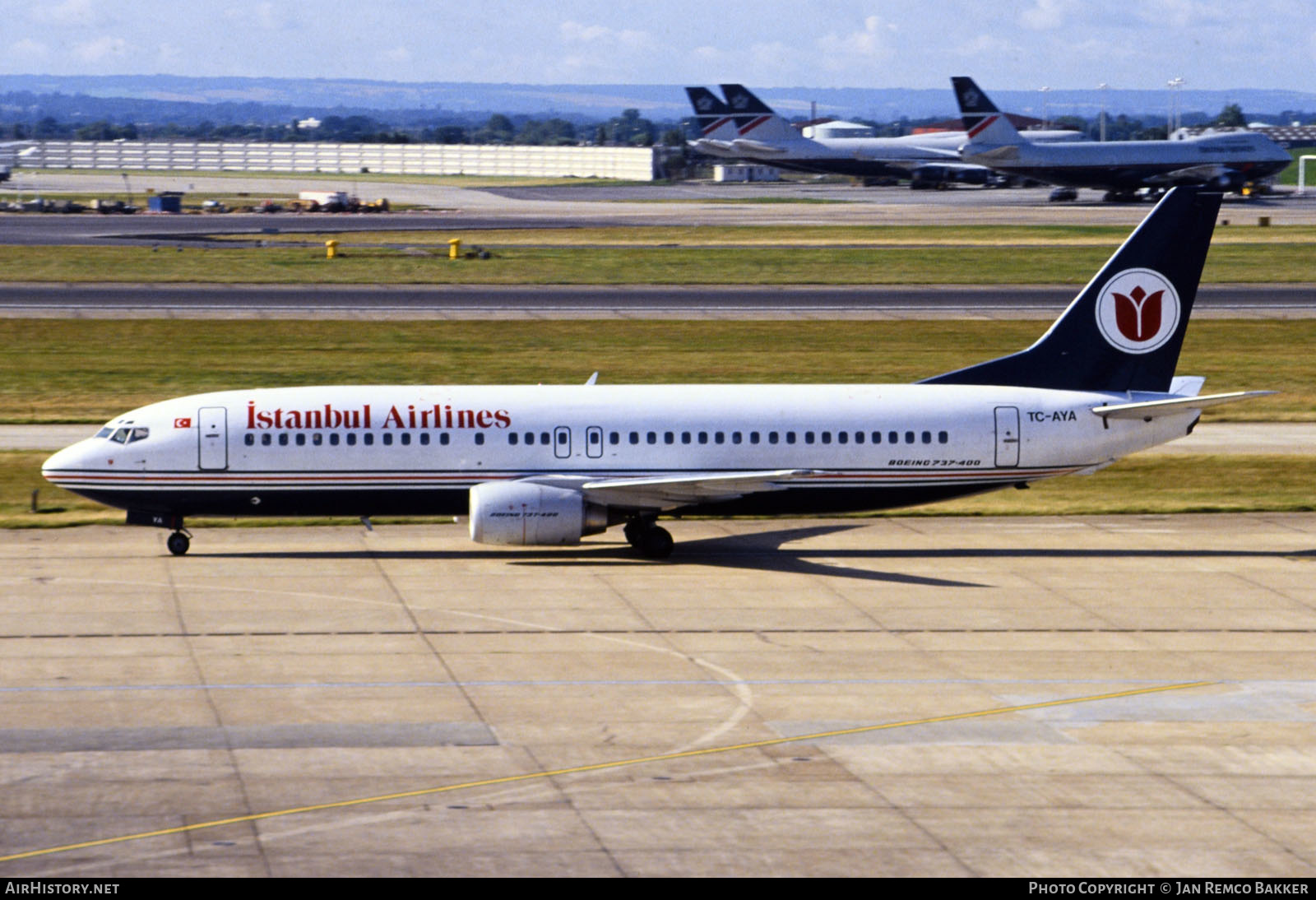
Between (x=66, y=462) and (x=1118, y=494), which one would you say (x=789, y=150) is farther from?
(x=66, y=462)

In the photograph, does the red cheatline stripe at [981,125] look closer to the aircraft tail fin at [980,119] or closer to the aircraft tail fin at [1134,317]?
the aircraft tail fin at [980,119]

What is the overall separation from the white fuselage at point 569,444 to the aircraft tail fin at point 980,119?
123m

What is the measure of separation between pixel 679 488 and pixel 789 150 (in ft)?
514

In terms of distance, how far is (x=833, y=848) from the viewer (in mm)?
18297

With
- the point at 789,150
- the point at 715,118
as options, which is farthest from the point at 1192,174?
the point at 715,118

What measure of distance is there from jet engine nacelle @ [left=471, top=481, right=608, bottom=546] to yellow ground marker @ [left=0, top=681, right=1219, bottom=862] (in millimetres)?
11799

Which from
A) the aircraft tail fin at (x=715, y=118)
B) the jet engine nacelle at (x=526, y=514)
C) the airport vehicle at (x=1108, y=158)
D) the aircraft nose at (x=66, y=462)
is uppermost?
the aircraft tail fin at (x=715, y=118)

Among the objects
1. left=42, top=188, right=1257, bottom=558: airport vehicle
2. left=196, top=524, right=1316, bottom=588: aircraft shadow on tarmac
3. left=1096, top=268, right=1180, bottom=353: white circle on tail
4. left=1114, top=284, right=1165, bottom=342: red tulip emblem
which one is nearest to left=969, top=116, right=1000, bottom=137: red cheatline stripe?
left=1096, top=268, right=1180, bottom=353: white circle on tail

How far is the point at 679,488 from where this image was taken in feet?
111

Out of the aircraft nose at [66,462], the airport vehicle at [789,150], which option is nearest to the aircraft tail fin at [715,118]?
the airport vehicle at [789,150]

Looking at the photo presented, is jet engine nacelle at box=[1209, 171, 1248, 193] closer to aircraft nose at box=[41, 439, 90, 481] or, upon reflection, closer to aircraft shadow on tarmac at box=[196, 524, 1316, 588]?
aircraft shadow on tarmac at box=[196, 524, 1316, 588]

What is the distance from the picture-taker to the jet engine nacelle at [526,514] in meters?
33.4

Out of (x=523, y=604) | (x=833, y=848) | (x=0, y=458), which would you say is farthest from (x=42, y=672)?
(x=0, y=458)

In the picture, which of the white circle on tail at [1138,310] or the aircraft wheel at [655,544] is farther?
the white circle on tail at [1138,310]
